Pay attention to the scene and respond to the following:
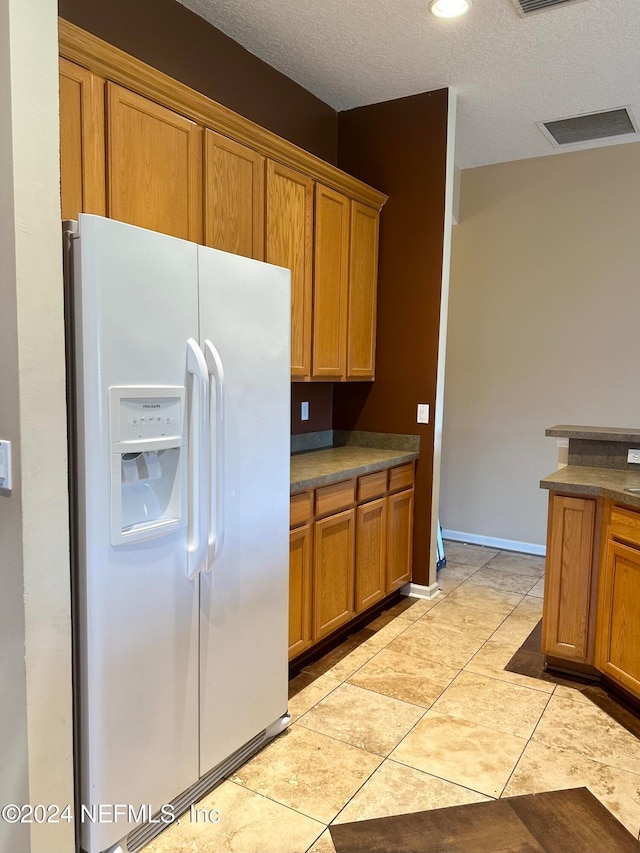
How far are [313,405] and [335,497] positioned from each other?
100 cm

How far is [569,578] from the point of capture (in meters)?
2.83

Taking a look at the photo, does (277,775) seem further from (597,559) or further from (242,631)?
(597,559)

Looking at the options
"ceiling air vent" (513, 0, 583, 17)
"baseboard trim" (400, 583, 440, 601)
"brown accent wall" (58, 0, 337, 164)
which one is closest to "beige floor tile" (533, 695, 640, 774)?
"baseboard trim" (400, 583, 440, 601)

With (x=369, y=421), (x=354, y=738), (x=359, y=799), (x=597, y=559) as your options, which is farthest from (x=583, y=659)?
(x=369, y=421)

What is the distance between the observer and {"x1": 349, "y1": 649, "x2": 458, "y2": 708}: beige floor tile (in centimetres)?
270

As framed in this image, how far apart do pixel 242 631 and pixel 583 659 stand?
1.71 m

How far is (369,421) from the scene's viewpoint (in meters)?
3.95

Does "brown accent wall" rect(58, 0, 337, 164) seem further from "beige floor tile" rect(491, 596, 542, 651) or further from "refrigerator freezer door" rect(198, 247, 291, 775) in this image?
"beige floor tile" rect(491, 596, 542, 651)

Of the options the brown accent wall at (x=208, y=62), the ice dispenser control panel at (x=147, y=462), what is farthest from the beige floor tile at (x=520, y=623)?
the brown accent wall at (x=208, y=62)

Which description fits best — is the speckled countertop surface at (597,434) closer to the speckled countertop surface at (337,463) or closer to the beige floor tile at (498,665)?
the speckled countertop surface at (337,463)

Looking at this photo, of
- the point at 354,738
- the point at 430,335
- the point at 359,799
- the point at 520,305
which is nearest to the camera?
the point at 359,799

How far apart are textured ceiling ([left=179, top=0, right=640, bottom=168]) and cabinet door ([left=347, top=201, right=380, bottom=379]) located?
0.73 metres

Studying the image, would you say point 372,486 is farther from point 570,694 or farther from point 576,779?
point 576,779

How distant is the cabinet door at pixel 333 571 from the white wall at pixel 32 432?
147cm
